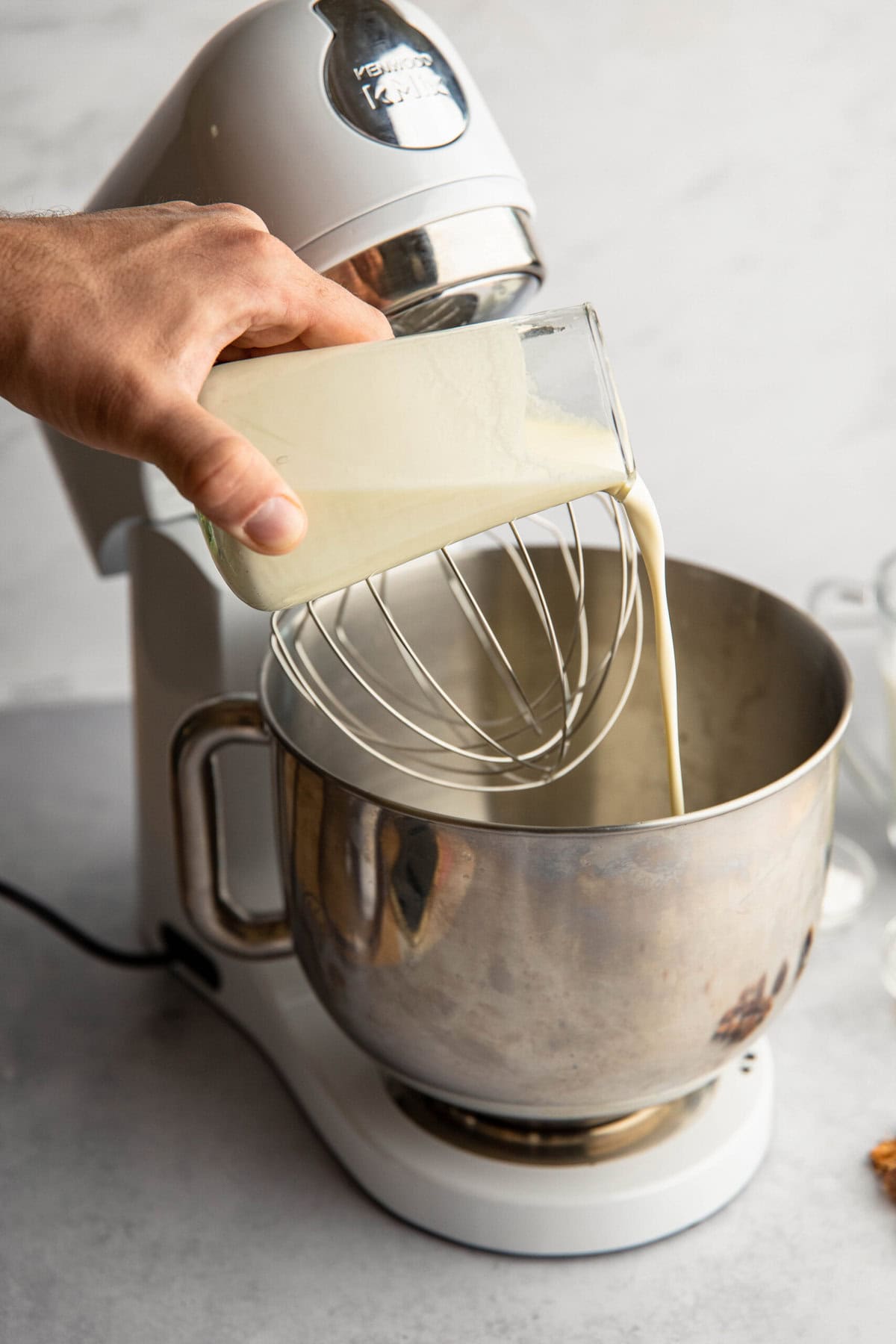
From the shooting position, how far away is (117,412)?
389 millimetres

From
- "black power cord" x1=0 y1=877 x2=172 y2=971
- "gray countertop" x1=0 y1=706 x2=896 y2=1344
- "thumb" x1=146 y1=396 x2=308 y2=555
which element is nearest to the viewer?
A: "thumb" x1=146 y1=396 x2=308 y2=555

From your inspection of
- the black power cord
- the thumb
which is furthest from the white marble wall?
the thumb

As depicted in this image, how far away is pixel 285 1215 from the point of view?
54 cm

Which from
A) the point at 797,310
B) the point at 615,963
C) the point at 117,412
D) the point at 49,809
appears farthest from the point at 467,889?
the point at 797,310

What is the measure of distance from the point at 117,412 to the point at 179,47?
1.48ft

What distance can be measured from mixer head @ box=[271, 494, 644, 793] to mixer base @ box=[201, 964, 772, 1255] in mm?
136

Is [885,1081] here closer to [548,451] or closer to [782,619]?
[782,619]

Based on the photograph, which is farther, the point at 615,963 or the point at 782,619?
the point at 782,619

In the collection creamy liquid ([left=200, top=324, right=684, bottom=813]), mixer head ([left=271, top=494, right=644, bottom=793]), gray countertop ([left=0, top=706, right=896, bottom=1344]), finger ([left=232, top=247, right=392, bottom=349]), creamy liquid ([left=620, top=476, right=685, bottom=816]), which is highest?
finger ([left=232, top=247, right=392, bottom=349])

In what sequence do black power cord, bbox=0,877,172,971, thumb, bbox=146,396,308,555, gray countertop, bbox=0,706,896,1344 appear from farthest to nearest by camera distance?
black power cord, bbox=0,877,172,971
gray countertop, bbox=0,706,896,1344
thumb, bbox=146,396,308,555

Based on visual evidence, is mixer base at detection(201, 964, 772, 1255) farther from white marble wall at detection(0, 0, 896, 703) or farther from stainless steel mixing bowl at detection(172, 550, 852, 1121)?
white marble wall at detection(0, 0, 896, 703)

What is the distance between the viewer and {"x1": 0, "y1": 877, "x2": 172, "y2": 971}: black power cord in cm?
67

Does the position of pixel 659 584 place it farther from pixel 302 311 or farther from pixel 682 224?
pixel 682 224

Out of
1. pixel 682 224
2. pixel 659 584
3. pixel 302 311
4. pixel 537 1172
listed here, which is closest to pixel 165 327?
pixel 302 311
